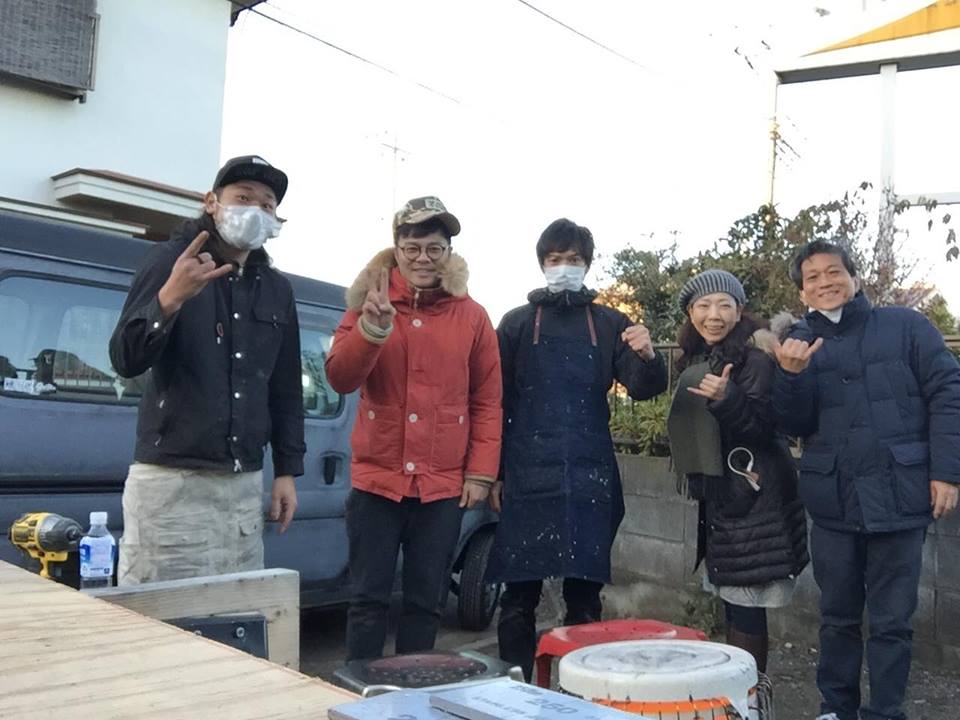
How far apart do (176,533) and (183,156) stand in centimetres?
926

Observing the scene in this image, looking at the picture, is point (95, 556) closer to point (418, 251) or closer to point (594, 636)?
point (594, 636)

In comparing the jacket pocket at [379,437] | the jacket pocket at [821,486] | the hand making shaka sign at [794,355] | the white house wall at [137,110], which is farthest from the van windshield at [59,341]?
the white house wall at [137,110]

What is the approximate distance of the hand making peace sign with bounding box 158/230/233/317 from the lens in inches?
88.9

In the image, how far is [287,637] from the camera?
182cm

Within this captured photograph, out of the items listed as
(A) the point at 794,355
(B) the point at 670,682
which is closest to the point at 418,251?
(A) the point at 794,355

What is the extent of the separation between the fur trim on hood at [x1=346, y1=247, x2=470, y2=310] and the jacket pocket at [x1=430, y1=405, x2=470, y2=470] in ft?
1.28

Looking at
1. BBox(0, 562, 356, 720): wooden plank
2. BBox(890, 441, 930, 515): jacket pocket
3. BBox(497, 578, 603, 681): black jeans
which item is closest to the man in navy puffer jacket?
BBox(890, 441, 930, 515): jacket pocket

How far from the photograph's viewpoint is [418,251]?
3039mm

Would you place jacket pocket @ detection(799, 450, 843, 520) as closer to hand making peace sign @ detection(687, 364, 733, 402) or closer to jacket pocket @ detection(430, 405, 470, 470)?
hand making peace sign @ detection(687, 364, 733, 402)

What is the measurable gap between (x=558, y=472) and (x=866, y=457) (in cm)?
105

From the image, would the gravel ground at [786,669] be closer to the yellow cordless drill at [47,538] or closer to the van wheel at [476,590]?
the van wheel at [476,590]

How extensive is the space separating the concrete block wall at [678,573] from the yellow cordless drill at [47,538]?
341cm

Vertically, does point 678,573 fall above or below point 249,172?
below

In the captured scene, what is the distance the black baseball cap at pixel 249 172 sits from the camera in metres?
2.73
